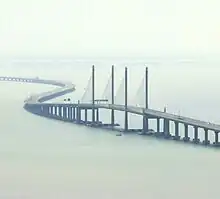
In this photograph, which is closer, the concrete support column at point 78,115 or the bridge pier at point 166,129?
the bridge pier at point 166,129

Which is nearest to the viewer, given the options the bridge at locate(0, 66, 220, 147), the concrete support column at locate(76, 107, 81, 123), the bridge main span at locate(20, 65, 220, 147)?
the bridge main span at locate(20, 65, 220, 147)

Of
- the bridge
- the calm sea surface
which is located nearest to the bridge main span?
the bridge

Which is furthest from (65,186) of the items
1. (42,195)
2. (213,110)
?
(213,110)

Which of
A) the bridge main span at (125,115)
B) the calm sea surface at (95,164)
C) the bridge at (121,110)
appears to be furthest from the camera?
the bridge at (121,110)

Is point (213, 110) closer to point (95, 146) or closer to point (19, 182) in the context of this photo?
point (95, 146)

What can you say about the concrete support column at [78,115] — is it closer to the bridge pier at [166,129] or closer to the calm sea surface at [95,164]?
the calm sea surface at [95,164]

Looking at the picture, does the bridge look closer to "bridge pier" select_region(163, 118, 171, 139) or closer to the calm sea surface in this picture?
"bridge pier" select_region(163, 118, 171, 139)

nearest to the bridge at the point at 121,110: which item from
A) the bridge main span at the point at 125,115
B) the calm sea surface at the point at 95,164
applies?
the bridge main span at the point at 125,115

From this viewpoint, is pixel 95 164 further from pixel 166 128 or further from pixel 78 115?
pixel 78 115

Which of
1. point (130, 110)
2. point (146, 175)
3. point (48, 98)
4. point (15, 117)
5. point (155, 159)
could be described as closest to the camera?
point (146, 175)
